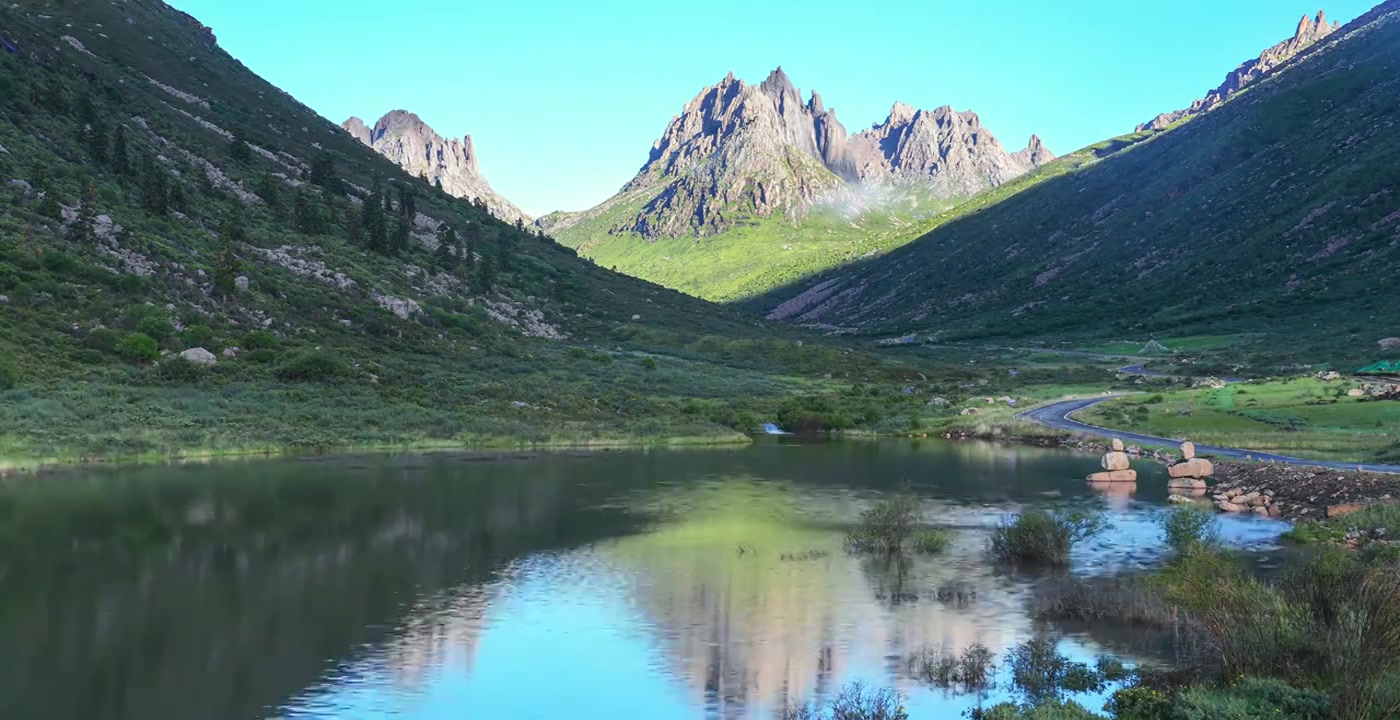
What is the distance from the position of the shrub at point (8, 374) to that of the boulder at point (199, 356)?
39.5 feet

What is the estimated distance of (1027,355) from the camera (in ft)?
506

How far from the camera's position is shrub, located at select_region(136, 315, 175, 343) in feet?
240

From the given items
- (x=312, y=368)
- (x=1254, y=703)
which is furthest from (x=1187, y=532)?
(x=312, y=368)

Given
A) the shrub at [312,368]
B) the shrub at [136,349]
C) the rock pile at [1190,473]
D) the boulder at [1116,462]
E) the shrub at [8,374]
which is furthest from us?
the shrub at [312,368]

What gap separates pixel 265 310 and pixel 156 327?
14654 millimetres

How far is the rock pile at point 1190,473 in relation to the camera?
51406mm

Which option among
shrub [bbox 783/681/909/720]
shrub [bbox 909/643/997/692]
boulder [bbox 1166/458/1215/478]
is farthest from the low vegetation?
boulder [bbox 1166/458/1215/478]

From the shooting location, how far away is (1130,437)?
70.4m

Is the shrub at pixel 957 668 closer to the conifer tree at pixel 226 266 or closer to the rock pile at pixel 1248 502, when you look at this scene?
the rock pile at pixel 1248 502

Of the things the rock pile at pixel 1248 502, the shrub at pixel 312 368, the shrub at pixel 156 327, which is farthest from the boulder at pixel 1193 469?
the shrub at pixel 156 327

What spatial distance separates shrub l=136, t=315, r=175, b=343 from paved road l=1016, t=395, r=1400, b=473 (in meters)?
72.6

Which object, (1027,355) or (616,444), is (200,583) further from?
(1027,355)

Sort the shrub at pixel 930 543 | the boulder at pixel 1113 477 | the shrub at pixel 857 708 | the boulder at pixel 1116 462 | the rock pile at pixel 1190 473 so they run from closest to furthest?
the shrub at pixel 857 708, the shrub at pixel 930 543, the rock pile at pixel 1190 473, the boulder at pixel 1113 477, the boulder at pixel 1116 462

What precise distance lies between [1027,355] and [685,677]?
5638 inches
